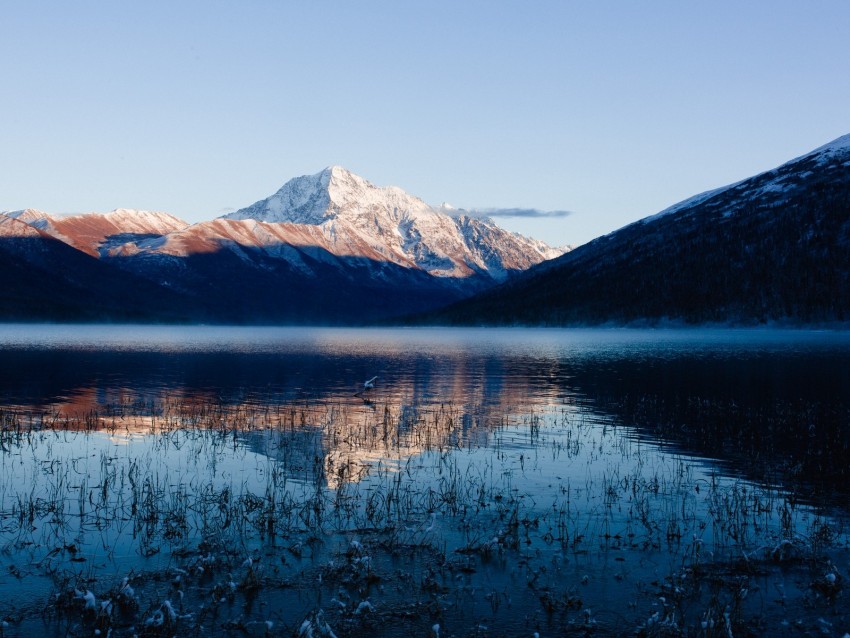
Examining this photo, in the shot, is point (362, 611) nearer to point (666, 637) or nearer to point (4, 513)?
point (666, 637)

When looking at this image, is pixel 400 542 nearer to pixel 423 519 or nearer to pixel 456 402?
pixel 423 519

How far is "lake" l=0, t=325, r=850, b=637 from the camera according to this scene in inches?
553

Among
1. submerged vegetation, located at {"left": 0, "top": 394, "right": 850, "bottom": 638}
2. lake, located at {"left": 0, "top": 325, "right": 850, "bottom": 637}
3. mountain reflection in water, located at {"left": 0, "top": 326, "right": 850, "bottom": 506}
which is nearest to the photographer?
submerged vegetation, located at {"left": 0, "top": 394, "right": 850, "bottom": 638}

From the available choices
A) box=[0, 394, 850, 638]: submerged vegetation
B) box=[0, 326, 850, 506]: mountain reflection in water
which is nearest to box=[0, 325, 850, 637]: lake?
box=[0, 394, 850, 638]: submerged vegetation

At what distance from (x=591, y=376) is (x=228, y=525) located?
55339 mm

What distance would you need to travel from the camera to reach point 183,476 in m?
25.6

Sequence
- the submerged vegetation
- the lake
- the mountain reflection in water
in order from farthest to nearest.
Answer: the mountain reflection in water
the lake
the submerged vegetation

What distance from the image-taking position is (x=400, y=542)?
1822 centimetres

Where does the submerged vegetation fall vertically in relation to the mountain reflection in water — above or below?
below

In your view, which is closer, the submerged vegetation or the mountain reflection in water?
the submerged vegetation

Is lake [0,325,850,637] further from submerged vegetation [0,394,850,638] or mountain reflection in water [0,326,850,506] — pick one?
mountain reflection in water [0,326,850,506]

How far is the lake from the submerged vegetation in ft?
0.25

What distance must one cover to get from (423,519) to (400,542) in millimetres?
2430

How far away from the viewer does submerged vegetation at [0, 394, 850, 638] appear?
1381cm
